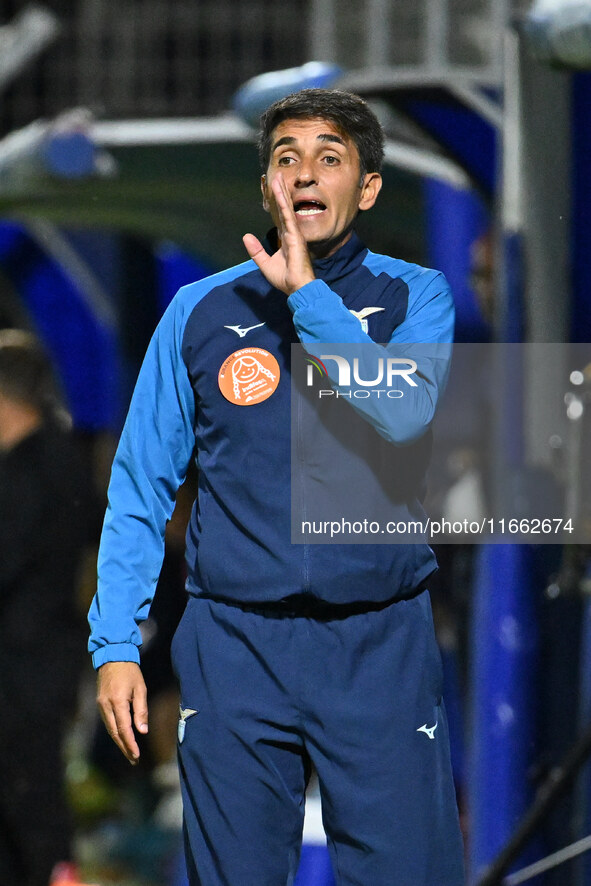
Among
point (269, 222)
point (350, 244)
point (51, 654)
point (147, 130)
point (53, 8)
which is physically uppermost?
point (53, 8)

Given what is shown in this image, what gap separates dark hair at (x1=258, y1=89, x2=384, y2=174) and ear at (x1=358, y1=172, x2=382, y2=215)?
0.4 inches

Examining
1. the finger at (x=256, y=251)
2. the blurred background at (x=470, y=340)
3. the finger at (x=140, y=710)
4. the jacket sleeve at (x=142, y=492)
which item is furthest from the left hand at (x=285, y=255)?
the blurred background at (x=470, y=340)

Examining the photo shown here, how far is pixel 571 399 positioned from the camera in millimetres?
3318

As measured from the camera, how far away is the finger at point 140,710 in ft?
7.23

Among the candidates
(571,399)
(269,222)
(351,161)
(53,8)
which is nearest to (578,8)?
(571,399)

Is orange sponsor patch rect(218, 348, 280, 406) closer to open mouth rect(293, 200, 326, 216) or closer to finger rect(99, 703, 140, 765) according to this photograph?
open mouth rect(293, 200, 326, 216)

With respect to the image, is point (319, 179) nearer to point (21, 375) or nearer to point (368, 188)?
point (368, 188)

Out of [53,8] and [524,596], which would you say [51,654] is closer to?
[524,596]

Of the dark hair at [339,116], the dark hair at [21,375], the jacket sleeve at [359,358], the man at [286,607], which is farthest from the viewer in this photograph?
the dark hair at [21,375]

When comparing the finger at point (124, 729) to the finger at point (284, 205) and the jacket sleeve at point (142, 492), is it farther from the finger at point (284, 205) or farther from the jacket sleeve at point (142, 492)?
the finger at point (284, 205)

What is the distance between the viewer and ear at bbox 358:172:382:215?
2287mm

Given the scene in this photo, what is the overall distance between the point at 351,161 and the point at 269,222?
253 centimetres

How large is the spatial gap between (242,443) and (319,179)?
1.38 feet

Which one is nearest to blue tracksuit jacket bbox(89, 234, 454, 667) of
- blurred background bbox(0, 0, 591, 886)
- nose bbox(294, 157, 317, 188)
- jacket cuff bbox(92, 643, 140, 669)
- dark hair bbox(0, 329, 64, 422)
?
jacket cuff bbox(92, 643, 140, 669)
